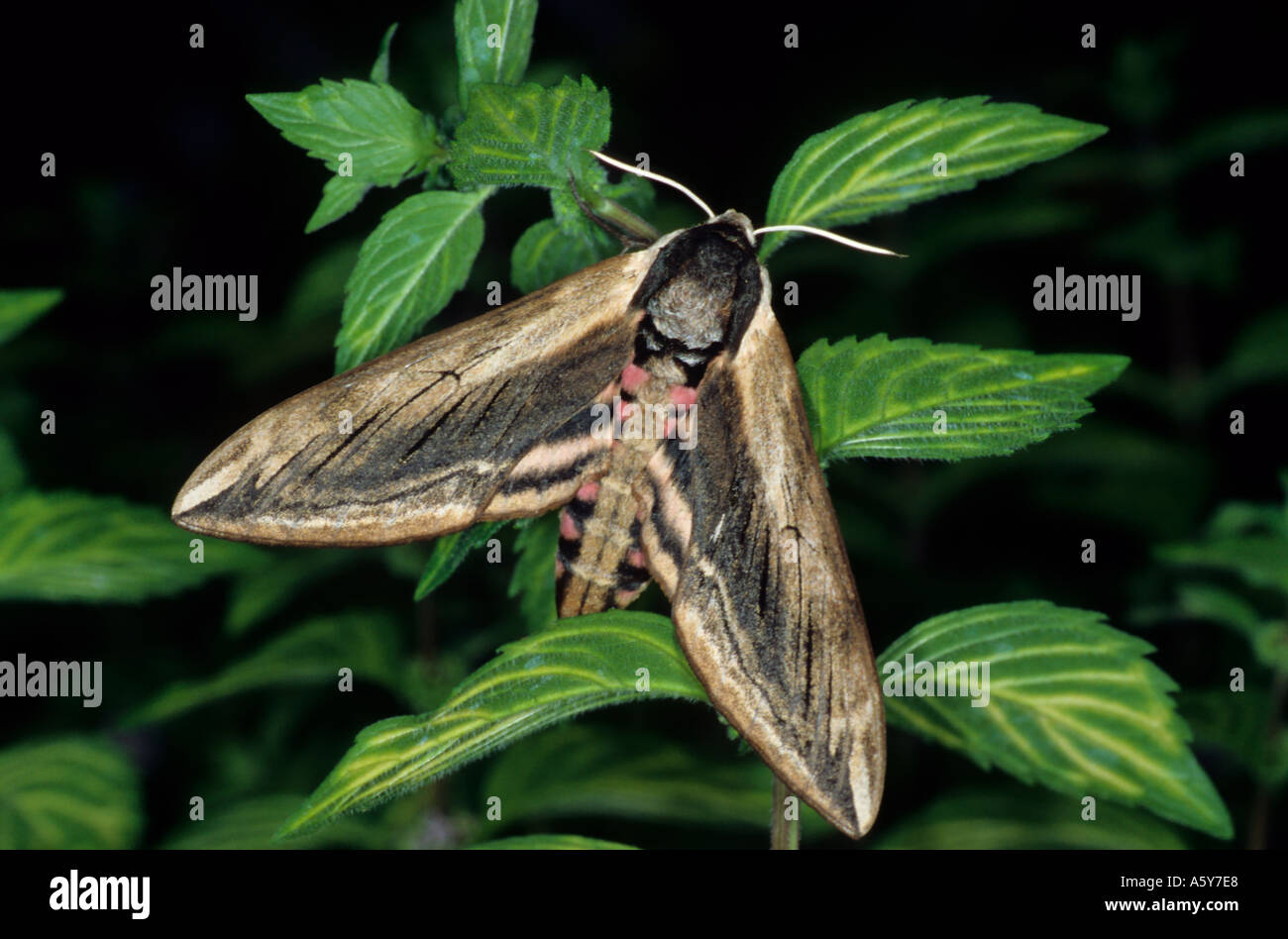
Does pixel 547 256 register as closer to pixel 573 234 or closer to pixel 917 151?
pixel 573 234

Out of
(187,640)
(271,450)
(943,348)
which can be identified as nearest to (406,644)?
(187,640)

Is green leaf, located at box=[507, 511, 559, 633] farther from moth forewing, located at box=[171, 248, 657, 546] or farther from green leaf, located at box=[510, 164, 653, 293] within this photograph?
green leaf, located at box=[510, 164, 653, 293]

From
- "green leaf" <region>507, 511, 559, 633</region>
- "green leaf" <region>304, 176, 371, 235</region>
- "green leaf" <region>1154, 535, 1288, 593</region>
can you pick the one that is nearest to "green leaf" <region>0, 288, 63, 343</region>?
"green leaf" <region>304, 176, 371, 235</region>

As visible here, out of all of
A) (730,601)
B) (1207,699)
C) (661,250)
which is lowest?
(1207,699)

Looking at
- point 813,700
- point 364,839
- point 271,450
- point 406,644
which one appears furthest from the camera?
point 406,644

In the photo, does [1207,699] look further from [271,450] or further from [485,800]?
[271,450]

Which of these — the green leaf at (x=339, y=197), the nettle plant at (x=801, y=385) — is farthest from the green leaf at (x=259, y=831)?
the green leaf at (x=339, y=197)

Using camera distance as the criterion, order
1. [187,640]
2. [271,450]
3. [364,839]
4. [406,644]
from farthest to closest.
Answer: [187,640]
[406,644]
[364,839]
[271,450]
